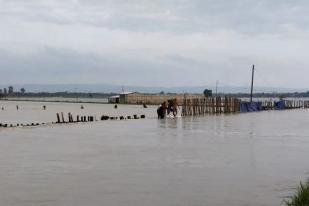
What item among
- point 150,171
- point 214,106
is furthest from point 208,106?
point 150,171

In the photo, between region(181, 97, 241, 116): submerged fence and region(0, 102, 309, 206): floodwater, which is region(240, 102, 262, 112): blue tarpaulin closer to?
region(181, 97, 241, 116): submerged fence

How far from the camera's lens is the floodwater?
487 inches

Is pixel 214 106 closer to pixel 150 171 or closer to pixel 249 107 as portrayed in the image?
pixel 249 107

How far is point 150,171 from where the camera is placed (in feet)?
52.4

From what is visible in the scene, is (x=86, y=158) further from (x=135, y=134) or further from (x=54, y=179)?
(x=135, y=134)

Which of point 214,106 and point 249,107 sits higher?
point 214,106

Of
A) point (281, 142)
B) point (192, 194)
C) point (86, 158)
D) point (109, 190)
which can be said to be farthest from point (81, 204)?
point (281, 142)

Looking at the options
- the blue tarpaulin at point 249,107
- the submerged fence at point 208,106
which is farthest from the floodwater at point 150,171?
the blue tarpaulin at point 249,107

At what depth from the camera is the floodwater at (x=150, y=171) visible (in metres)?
12.4

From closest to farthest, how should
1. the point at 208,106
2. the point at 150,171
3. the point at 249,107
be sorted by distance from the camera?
the point at 150,171, the point at 208,106, the point at 249,107

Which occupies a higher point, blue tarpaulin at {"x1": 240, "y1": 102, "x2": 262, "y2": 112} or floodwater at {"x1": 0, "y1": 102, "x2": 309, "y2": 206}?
blue tarpaulin at {"x1": 240, "y1": 102, "x2": 262, "y2": 112}

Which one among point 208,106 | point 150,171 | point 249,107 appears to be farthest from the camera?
point 249,107

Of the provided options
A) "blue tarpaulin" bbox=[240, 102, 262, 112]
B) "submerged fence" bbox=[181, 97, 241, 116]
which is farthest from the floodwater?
"blue tarpaulin" bbox=[240, 102, 262, 112]

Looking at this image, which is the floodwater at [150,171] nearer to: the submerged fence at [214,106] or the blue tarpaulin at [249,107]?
the submerged fence at [214,106]
